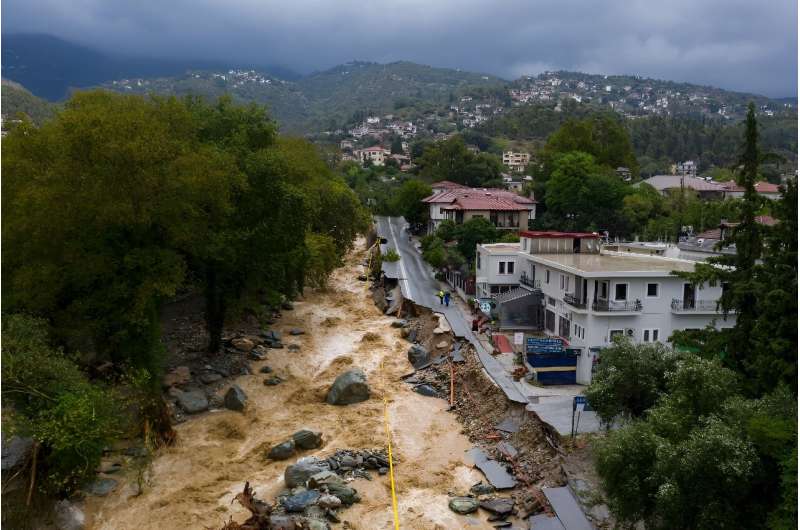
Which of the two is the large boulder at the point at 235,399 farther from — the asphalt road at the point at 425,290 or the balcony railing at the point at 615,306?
the balcony railing at the point at 615,306

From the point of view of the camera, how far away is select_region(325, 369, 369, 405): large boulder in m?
26.9

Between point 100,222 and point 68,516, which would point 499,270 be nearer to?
point 100,222

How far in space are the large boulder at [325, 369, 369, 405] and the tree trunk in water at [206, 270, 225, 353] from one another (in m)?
7.67

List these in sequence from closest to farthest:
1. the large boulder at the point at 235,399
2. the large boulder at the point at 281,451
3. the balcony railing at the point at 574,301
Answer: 1. the large boulder at the point at 281,451
2. the large boulder at the point at 235,399
3. the balcony railing at the point at 574,301

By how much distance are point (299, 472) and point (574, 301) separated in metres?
15.0

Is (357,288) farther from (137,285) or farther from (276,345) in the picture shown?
(137,285)

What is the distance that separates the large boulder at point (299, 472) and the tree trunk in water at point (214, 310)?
493 inches

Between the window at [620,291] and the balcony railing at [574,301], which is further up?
the window at [620,291]

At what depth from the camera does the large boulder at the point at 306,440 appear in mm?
22266

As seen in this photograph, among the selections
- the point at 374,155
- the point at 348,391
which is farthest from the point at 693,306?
the point at 374,155

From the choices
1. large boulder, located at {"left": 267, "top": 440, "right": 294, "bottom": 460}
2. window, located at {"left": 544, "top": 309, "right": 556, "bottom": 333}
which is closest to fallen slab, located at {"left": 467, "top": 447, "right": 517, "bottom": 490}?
large boulder, located at {"left": 267, "top": 440, "right": 294, "bottom": 460}

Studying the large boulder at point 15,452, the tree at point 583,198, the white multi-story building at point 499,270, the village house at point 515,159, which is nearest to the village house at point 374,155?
the village house at point 515,159

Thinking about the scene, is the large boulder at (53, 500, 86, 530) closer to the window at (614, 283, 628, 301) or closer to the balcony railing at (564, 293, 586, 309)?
the balcony railing at (564, 293, 586, 309)

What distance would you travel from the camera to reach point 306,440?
73.1 feet
